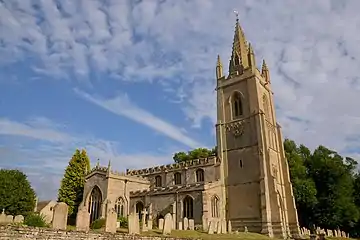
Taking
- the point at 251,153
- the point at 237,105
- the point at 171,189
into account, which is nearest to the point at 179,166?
the point at 171,189

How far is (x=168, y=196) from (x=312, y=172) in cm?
2326

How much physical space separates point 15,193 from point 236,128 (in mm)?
28773

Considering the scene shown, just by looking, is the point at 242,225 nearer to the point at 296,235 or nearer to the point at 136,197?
the point at 296,235

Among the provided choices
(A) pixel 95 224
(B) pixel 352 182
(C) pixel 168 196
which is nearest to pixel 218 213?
(C) pixel 168 196

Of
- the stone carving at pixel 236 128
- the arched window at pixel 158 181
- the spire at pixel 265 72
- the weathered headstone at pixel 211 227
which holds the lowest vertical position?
the weathered headstone at pixel 211 227

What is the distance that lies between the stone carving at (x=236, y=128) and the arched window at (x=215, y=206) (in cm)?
912

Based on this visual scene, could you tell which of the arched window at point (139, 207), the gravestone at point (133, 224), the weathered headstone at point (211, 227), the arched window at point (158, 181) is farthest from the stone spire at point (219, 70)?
the gravestone at point (133, 224)

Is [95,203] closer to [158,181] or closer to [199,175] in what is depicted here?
[158,181]

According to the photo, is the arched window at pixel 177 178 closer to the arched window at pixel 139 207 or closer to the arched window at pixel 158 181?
the arched window at pixel 158 181

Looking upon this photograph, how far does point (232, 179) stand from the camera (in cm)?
4219

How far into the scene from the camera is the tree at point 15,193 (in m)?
39.5

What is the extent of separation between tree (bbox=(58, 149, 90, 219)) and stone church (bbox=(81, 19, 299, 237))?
479 centimetres

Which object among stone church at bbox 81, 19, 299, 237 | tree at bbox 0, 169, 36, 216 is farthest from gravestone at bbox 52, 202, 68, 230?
tree at bbox 0, 169, 36, 216

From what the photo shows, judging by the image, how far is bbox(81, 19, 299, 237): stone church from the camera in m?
38.2
